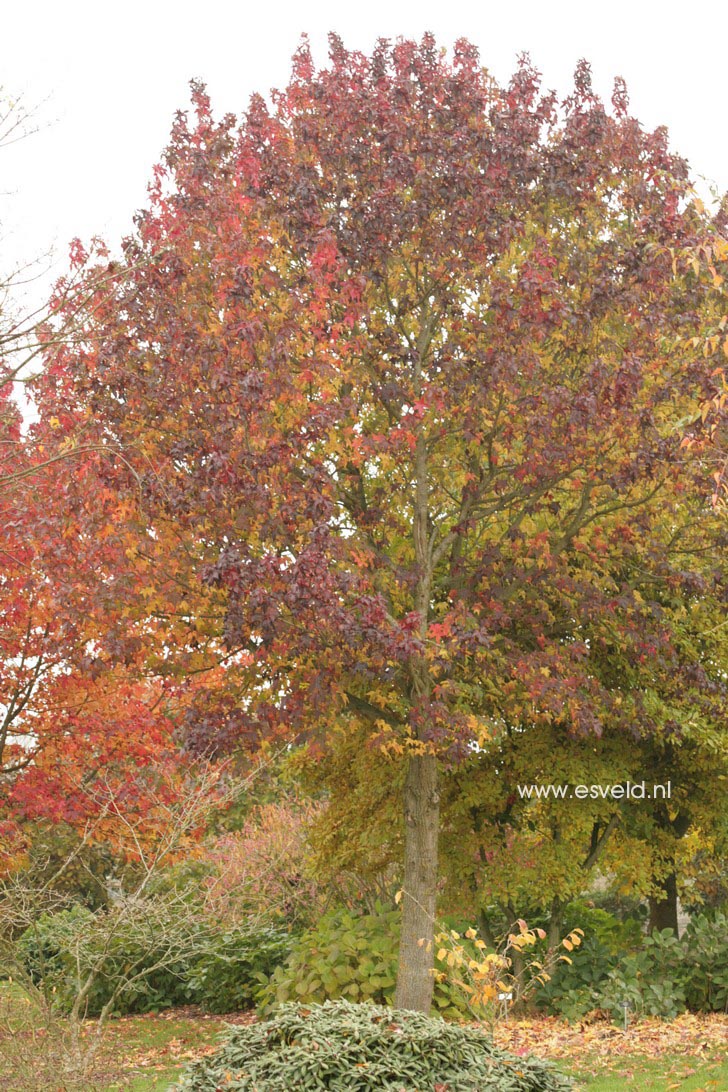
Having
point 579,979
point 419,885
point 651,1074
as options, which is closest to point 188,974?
point 579,979

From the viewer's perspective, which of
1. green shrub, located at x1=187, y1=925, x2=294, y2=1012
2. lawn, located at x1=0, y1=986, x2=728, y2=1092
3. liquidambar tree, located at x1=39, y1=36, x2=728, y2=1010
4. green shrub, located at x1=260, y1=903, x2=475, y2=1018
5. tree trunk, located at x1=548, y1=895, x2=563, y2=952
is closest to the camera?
lawn, located at x1=0, y1=986, x2=728, y2=1092

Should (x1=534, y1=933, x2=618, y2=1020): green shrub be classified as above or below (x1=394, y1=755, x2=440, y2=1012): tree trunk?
below

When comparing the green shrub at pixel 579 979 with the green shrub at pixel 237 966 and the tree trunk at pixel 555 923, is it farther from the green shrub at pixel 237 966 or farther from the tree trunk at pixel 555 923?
the green shrub at pixel 237 966

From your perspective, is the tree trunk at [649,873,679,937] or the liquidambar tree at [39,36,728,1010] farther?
the tree trunk at [649,873,679,937]

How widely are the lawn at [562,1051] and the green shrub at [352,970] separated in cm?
72

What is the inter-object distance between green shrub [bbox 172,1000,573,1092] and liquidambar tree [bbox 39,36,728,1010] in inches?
115

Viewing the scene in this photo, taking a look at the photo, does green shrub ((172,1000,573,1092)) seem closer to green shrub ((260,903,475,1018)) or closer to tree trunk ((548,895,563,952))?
green shrub ((260,903,475,1018))

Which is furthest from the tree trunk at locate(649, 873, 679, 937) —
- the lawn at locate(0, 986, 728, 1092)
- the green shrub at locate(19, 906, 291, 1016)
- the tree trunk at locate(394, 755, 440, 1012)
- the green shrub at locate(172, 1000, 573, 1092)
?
the green shrub at locate(172, 1000, 573, 1092)

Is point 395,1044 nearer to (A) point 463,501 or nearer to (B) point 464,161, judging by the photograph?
(A) point 463,501

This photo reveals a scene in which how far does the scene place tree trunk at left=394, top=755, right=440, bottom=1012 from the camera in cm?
1025

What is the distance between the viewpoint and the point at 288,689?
9.18 m

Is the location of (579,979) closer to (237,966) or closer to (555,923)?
(555,923)

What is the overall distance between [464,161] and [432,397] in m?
2.16

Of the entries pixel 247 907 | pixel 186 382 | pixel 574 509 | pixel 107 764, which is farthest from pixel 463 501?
pixel 247 907
